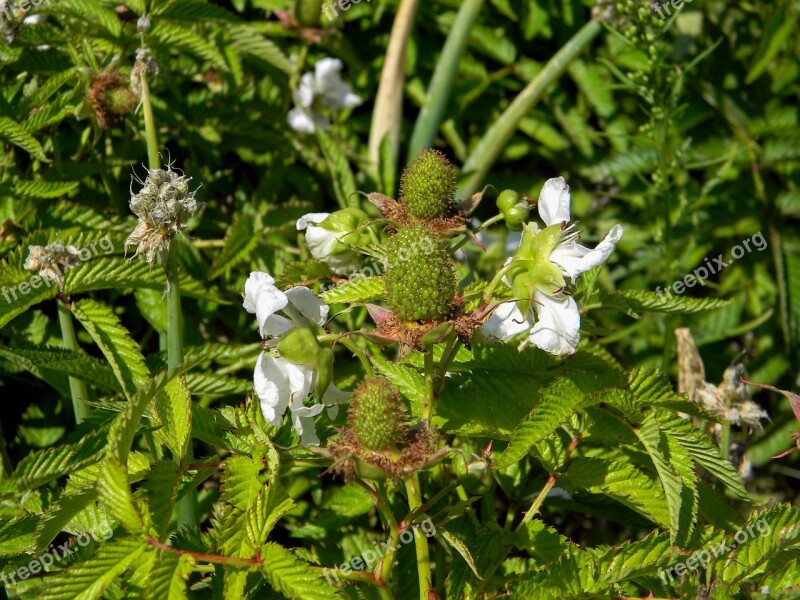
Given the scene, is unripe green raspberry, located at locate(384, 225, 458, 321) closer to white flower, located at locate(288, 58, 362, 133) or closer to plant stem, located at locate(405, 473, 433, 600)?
plant stem, located at locate(405, 473, 433, 600)

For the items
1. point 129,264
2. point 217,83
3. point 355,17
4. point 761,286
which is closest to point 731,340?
point 761,286

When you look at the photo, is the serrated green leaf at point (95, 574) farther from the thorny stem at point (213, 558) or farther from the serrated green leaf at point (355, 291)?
the serrated green leaf at point (355, 291)

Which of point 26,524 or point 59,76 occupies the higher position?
point 59,76

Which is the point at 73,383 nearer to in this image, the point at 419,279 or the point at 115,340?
the point at 115,340

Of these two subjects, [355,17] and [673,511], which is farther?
[355,17]

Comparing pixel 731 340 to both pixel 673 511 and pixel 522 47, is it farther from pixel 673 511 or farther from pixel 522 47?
pixel 673 511

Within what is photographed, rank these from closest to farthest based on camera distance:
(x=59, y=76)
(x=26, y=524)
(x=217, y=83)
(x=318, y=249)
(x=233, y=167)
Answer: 1. (x=26, y=524)
2. (x=318, y=249)
3. (x=59, y=76)
4. (x=217, y=83)
5. (x=233, y=167)

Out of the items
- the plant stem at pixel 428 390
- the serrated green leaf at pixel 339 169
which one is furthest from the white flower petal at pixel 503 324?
the serrated green leaf at pixel 339 169

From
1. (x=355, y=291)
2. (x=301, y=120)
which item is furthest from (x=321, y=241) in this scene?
(x=301, y=120)
